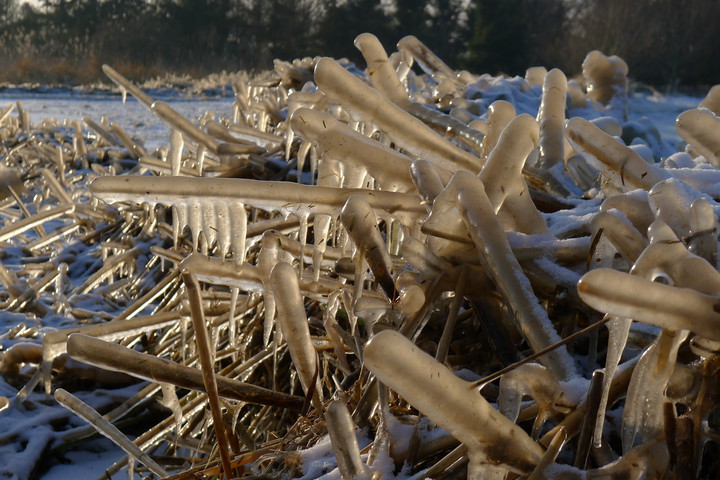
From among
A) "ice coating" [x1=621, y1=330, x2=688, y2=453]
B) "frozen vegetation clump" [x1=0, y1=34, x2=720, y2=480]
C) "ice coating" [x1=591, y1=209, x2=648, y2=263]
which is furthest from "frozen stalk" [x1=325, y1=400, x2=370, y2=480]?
"ice coating" [x1=591, y1=209, x2=648, y2=263]

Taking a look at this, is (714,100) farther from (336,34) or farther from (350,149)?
(336,34)

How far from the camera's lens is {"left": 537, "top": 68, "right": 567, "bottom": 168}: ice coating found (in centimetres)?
134

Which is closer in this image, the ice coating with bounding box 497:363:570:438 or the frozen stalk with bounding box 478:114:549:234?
the ice coating with bounding box 497:363:570:438

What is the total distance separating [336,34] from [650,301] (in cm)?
2189

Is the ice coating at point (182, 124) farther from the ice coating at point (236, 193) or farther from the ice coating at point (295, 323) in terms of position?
the ice coating at point (295, 323)

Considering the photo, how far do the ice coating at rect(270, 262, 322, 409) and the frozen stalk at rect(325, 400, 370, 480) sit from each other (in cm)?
20

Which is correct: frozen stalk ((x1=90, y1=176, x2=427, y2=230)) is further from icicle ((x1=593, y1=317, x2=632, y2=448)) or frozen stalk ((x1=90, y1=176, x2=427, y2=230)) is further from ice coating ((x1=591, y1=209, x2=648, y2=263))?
icicle ((x1=593, y1=317, x2=632, y2=448))

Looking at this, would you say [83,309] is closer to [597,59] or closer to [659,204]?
[659,204]

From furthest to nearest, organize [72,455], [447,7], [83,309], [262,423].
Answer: [447,7]
[83,309]
[72,455]
[262,423]

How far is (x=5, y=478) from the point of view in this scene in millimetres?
1488

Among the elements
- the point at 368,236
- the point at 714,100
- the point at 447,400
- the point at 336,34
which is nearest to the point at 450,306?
the point at 368,236

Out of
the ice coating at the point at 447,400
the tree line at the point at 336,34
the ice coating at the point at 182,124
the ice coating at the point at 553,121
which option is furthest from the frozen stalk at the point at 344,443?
the tree line at the point at 336,34

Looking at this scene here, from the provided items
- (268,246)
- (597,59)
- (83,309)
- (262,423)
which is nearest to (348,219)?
(268,246)

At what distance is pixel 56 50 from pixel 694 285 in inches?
639
